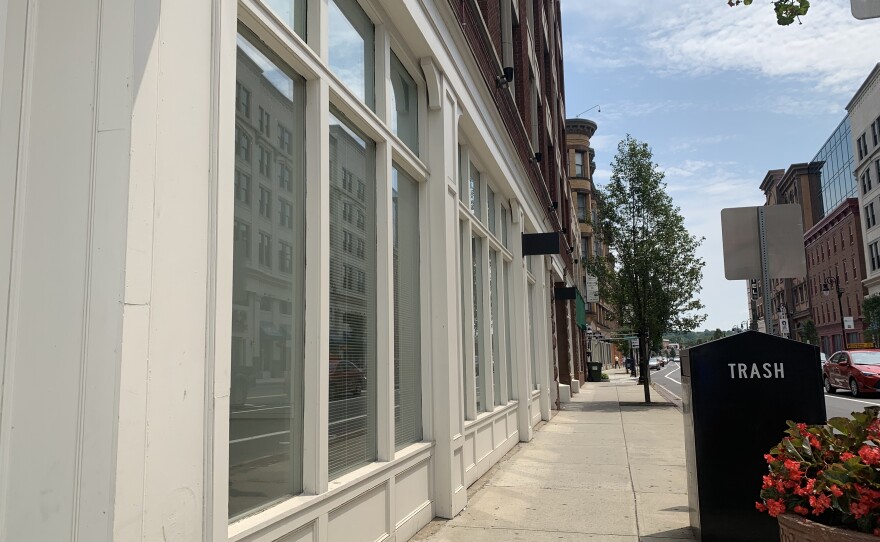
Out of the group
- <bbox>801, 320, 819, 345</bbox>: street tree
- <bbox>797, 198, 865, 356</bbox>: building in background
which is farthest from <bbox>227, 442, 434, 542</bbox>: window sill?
<bbox>801, 320, 819, 345</bbox>: street tree

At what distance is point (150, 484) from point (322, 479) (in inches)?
64.0

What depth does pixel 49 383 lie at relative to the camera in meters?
2.24

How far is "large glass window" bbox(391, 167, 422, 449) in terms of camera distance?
5812mm

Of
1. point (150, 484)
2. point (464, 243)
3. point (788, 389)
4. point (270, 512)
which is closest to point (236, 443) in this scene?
point (270, 512)

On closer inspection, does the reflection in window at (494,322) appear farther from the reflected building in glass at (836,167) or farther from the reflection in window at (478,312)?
the reflected building in glass at (836,167)

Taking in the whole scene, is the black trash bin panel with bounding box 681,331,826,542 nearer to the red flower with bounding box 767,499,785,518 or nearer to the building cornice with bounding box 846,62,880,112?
the red flower with bounding box 767,499,785,518

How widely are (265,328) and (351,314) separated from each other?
130 centimetres

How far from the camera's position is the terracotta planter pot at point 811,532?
9.20 feet

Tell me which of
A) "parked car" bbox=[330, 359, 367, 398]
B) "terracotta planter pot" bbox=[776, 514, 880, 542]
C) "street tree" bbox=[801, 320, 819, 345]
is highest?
"street tree" bbox=[801, 320, 819, 345]

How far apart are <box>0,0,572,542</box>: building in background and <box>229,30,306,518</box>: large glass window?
2cm

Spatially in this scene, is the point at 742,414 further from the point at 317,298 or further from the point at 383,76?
the point at 383,76

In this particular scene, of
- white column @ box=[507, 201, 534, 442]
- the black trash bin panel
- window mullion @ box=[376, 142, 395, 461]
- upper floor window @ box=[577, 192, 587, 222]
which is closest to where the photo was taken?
the black trash bin panel

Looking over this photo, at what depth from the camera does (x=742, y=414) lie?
16.2 ft

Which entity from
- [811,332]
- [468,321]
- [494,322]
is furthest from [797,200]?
[468,321]
